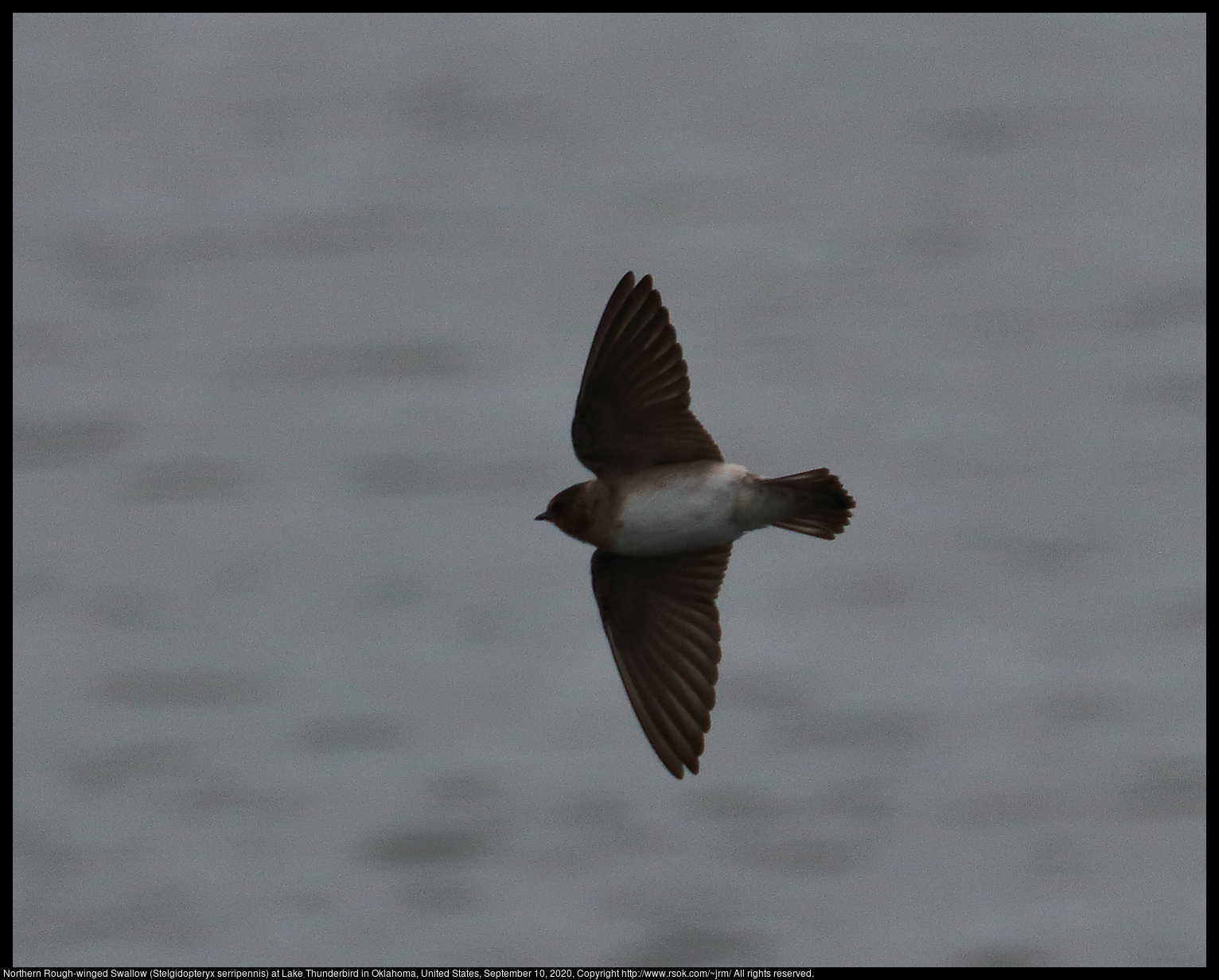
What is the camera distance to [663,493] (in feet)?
11.8

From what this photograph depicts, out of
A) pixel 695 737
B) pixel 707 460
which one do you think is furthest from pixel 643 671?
pixel 707 460

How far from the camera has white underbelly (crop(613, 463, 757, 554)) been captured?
355cm

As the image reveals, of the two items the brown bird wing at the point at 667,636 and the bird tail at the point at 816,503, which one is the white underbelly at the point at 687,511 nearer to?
the bird tail at the point at 816,503

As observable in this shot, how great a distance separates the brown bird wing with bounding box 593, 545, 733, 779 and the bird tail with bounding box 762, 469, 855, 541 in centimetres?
32

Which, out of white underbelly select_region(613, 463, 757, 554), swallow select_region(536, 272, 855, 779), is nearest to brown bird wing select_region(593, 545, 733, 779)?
swallow select_region(536, 272, 855, 779)

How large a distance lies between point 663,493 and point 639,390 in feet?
0.52

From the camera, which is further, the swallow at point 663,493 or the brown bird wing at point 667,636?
the brown bird wing at point 667,636

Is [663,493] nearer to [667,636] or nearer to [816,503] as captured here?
[816,503]

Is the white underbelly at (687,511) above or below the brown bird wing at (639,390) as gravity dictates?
below

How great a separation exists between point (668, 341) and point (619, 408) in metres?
0.14

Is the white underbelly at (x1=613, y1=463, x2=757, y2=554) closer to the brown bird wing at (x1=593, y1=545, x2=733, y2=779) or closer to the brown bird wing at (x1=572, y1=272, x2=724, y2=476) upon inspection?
the brown bird wing at (x1=572, y1=272, x2=724, y2=476)

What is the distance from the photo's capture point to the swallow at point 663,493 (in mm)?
3555

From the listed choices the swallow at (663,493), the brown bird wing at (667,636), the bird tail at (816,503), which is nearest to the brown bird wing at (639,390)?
the swallow at (663,493)

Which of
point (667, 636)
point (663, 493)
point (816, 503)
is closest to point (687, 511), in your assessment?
point (663, 493)
